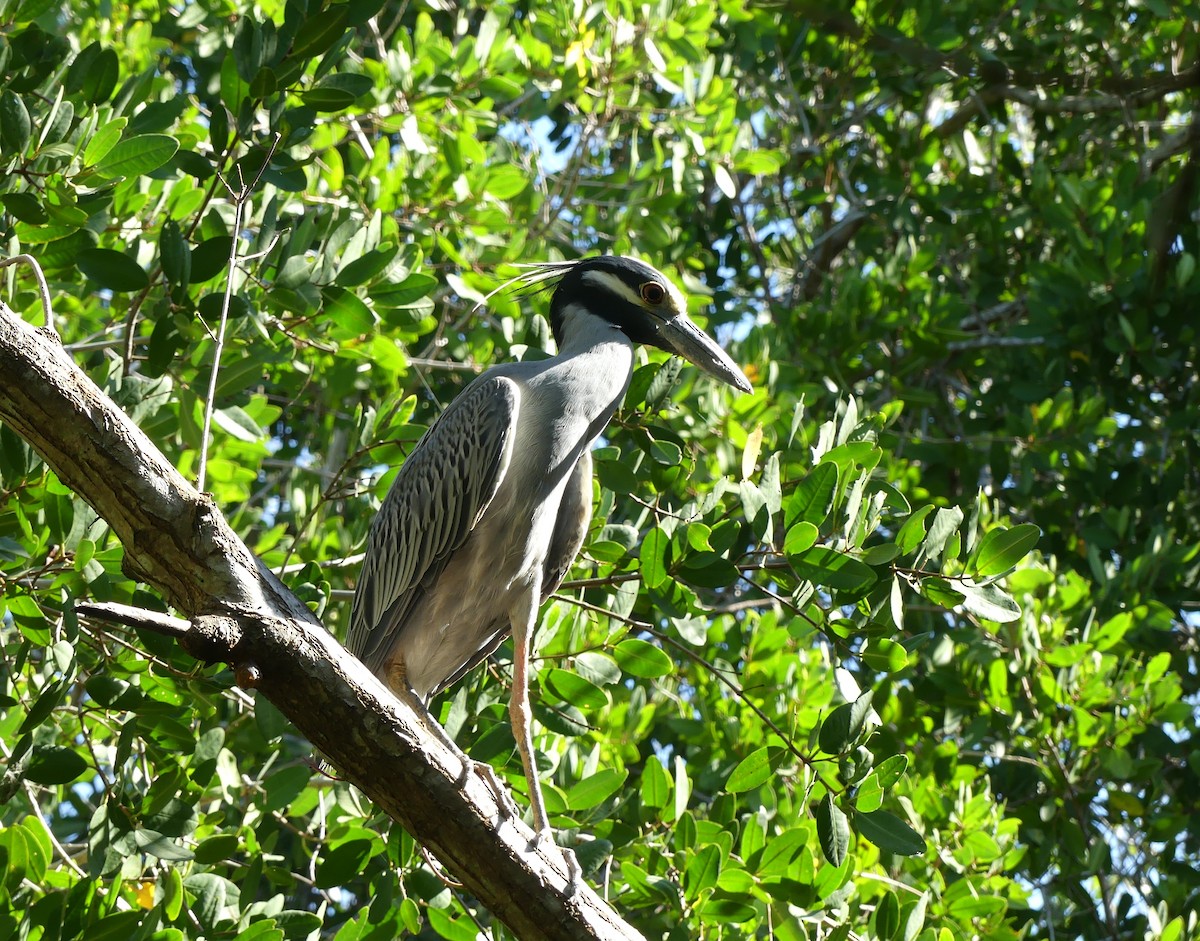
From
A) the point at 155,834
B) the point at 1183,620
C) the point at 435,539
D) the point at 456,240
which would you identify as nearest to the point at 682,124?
the point at 456,240

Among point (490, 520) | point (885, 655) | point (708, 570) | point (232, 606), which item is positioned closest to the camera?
point (232, 606)

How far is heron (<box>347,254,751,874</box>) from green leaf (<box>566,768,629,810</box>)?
0.17 metres

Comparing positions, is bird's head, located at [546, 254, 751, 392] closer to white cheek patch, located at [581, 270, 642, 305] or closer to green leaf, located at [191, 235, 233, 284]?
white cheek patch, located at [581, 270, 642, 305]

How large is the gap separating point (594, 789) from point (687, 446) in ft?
4.50

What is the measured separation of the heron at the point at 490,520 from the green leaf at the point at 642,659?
0.86ft

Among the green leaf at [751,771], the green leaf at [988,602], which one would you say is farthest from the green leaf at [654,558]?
the green leaf at [988,602]

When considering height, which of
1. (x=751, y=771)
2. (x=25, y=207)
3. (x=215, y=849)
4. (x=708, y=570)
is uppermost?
(x=25, y=207)

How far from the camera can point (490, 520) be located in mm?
3332

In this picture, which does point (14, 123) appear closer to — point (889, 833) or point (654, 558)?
point (654, 558)

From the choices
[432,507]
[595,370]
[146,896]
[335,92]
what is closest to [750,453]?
[595,370]

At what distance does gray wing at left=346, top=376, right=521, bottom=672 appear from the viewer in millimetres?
3336

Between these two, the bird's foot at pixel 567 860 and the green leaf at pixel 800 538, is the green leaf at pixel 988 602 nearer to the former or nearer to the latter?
the green leaf at pixel 800 538

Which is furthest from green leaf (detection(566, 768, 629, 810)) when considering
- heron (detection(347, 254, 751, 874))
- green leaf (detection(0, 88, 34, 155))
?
green leaf (detection(0, 88, 34, 155))

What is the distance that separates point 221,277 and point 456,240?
1.43 metres
